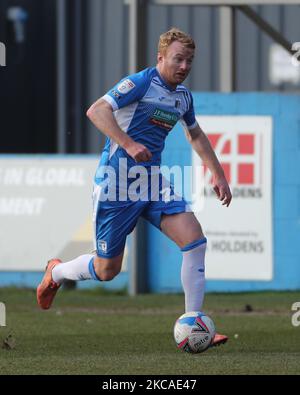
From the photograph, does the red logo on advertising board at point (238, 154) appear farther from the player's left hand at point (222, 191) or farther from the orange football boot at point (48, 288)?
the player's left hand at point (222, 191)

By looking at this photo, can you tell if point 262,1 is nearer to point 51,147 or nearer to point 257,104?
point 257,104

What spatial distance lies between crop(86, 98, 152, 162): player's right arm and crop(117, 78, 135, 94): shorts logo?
13 centimetres

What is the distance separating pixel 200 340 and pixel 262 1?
5.65m

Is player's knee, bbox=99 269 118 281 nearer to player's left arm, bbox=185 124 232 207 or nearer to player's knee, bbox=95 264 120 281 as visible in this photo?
player's knee, bbox=95 264 120 281

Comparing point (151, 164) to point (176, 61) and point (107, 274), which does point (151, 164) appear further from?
point (107, 274)

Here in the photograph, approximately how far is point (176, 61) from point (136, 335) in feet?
8.41

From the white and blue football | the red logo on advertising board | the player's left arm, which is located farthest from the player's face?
the red logo on advertising board

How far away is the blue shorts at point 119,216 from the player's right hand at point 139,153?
0.77 meters

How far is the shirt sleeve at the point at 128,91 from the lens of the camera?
30.4ft

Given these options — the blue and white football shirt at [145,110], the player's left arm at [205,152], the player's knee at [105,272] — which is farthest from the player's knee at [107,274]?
the player's left arm at [205,152]

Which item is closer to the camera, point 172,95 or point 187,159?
point 172,95

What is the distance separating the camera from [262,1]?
46.2 feet
